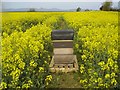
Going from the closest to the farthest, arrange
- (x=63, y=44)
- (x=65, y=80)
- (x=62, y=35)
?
1. (x=65, y=80)
2. (x=62, y=35)
3. (x=63, y=44)

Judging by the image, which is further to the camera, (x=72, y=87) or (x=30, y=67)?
(x=72, y=87)

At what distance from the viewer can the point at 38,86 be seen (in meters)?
5.95

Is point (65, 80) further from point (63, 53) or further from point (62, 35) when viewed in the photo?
point (62, 35)

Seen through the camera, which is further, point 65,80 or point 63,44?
point 63,44

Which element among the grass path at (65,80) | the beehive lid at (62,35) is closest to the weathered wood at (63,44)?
the beehive lid at (62,35)

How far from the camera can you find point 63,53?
7.81 metres

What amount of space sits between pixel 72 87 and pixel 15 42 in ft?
5.41

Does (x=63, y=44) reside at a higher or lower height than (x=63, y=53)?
higher

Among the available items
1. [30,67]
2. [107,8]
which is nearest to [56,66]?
[30,67]

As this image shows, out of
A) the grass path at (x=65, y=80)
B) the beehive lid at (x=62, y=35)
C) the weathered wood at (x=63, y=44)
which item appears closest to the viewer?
the grass path at (x=65, y=80)

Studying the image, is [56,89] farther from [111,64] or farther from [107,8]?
[107,8]

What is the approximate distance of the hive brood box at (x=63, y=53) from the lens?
7.60m

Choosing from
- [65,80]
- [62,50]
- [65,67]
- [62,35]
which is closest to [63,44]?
[62,50]

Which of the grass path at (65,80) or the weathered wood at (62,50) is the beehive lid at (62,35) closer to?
the weathered wood at (62,50)
